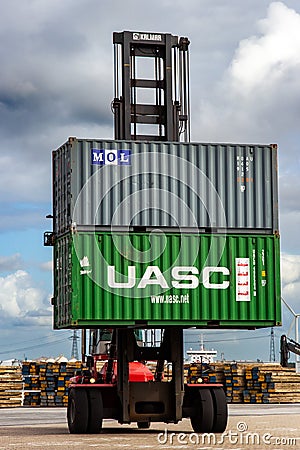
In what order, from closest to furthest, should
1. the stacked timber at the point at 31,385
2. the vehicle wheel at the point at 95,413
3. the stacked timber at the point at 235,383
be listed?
the vehicle wheel at the point at 95,413 → the stacked timber at the point at 31,385 → the stacked timber at the point at 235,383

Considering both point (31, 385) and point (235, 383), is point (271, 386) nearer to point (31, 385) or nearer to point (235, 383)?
point (235, 383)

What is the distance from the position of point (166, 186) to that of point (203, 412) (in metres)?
5.55

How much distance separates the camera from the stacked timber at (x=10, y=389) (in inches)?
1864

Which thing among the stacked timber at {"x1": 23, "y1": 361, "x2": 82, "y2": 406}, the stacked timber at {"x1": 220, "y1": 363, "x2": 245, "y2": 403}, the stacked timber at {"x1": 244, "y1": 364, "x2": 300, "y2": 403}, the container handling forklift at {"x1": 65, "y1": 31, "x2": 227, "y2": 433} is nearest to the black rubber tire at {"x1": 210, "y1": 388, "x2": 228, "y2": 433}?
the container handling forklift at {"x1": 65, "y1": 31, "x2": 227, "y2": 433}

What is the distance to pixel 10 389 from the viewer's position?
47.7 meters

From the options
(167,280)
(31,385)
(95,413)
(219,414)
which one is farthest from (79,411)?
(31,385)

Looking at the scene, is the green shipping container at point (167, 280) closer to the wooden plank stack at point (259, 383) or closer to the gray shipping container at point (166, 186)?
the gray shipping container at point (166, 186)

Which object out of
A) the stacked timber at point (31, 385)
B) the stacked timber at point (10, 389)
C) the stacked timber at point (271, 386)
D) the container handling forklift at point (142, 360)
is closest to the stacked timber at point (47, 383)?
the stacked timber at point (31, 385)

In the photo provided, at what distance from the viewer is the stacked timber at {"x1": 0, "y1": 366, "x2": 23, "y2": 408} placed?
4734 cm

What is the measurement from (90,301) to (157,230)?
7.89ft

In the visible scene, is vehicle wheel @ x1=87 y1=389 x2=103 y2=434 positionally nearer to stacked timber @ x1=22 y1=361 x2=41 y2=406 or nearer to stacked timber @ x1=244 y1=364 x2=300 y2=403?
stacked timber @ x1=22 y1=361 x2=41 y2=406

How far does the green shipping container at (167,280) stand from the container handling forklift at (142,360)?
0.71 metres

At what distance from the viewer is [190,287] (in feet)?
75.6

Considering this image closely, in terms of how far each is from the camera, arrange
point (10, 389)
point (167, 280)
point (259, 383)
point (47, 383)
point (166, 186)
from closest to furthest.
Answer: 1. point (167, 280)
2. point (166, 186)
3. point (47, 383)
4. point (10, 389)
5. point (259, 383)
